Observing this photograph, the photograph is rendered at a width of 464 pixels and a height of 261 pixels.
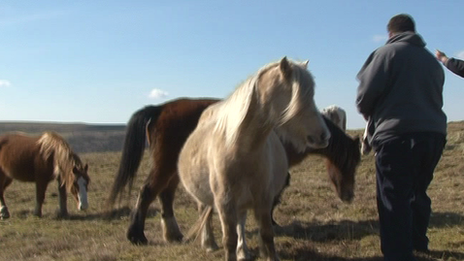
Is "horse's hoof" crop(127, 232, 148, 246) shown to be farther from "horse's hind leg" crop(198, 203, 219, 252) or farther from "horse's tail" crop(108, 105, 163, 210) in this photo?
"horse's hind leg" crop(198, 203, 219, 252)

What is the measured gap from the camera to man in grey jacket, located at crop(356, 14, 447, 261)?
4309 millimetres

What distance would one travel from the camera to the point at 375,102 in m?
4.51

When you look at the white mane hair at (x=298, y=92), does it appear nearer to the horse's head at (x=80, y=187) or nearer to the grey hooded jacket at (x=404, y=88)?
the grey hooded jacket at (x=404, y=88)

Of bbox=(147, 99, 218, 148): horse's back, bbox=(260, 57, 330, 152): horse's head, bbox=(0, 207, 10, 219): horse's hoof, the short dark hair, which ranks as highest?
the short dark hair

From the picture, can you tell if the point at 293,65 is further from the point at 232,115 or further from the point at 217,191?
the point at 217,191

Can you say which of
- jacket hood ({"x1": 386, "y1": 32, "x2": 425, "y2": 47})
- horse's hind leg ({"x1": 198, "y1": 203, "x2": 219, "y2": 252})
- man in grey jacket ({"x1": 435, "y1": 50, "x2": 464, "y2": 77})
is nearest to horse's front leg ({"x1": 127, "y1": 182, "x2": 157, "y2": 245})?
horse's hind leg ({"x1": 198, "y1": 203, "x2": 219, "y2": 252})

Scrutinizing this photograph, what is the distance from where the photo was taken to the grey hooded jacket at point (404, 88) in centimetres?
430

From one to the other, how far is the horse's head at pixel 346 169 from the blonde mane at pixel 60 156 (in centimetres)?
625

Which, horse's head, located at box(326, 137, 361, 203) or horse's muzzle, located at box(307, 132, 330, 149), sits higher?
horse's muzzle, located at box(307, 132, 330, 149)

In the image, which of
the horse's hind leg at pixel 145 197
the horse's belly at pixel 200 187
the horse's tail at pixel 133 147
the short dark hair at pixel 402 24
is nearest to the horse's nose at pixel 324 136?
the horse's belly at pixel 200 187

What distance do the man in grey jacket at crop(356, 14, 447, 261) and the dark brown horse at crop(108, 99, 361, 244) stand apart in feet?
6.63

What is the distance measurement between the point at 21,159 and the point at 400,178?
1019 centimetres

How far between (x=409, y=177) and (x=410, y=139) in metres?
0.35

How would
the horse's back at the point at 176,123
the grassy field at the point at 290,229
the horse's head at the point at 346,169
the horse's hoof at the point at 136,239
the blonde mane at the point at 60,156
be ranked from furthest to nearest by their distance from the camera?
the blonde mane at the point at 60,156 < the horse's head at the point at 346,169 < the horse's hoof at the point at 136,239 < the horse's back at the point at 176,123 < the grassy field at the point at 290,229
